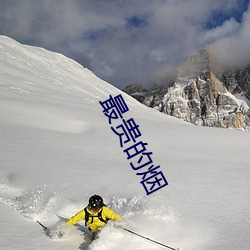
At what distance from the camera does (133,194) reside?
770 centimetres

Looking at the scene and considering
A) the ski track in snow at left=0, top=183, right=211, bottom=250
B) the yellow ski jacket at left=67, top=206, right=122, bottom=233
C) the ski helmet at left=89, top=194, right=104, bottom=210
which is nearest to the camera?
the ski track in snow at left=0, top=183, right=211, bottom=250

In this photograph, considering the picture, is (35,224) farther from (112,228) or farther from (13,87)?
(13,87)

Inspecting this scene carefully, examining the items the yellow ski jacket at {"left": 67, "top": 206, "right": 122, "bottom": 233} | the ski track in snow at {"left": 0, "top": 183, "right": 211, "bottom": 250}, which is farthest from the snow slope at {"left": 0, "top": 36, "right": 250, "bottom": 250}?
the yellow ski jacket at {"left": 67, "top": 206, "right": 122, "bottom": 233}

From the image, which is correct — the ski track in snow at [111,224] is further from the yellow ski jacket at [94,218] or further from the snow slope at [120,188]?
the yellow ski jacket at [94,218]

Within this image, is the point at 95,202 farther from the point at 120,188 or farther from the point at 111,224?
the point at 120,188

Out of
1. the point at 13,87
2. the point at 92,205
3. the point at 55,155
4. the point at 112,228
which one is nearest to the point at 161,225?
the point at 112,228

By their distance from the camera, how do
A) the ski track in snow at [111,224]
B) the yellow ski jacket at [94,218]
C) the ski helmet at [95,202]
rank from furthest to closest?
the yellow ski jacket at [94,218] → the ski helmet at [95,202] → the ski track in snow at [111,224]

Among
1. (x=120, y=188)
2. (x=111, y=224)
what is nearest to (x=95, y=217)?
(x=111, y=224)

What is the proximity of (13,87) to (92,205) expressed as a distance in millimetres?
23813

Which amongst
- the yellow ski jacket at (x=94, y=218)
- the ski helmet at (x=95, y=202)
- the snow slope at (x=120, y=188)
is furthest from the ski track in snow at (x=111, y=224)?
the ski helmet at (x=95, y=202)

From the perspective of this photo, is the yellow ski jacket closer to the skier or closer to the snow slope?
the skier

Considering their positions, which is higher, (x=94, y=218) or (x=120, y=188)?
(x=120, y=188)

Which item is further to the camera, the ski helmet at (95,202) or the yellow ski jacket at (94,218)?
the yellow ski jacket at (94,218)

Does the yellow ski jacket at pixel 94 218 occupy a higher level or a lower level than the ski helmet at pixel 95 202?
lower
